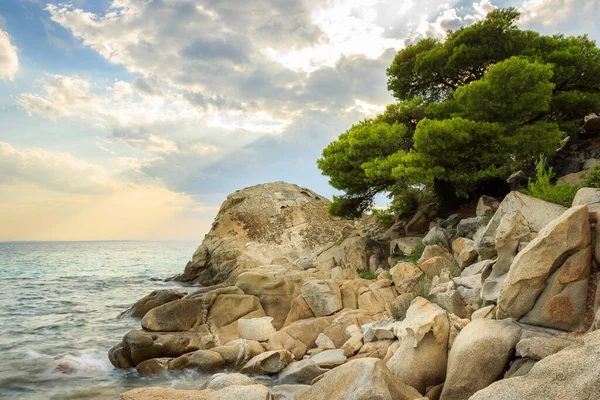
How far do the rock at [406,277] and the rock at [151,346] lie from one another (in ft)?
21.0

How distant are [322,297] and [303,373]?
4607 mm

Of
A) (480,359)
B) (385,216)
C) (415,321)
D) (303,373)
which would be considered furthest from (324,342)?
(385,216)

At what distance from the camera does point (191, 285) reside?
32.3 metres

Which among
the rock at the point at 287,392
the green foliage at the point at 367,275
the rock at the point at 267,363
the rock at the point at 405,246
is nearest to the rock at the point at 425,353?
the rock at the point at 287,392

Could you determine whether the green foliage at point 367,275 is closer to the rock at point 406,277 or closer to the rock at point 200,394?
the rock at point 406,277

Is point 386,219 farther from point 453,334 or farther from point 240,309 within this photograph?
point 453,334

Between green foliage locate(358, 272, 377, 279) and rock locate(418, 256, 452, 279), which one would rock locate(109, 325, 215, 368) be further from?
green foliage locate(358, 272, 377, 279)

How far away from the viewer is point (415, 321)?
8305 mm

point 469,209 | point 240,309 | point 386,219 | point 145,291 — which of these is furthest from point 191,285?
point 469,209

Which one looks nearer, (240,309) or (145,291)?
(240,309)

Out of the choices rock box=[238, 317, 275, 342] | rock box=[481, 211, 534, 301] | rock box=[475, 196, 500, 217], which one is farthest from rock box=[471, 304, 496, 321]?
rock box=[475, 196, 500, 217]

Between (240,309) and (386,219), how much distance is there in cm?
1254

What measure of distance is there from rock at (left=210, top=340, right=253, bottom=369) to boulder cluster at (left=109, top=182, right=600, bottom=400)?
4 cm

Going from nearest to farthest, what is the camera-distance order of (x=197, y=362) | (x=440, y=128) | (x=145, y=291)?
(x=197, y=362), (x=440, y=128), (x=145, y=291)
